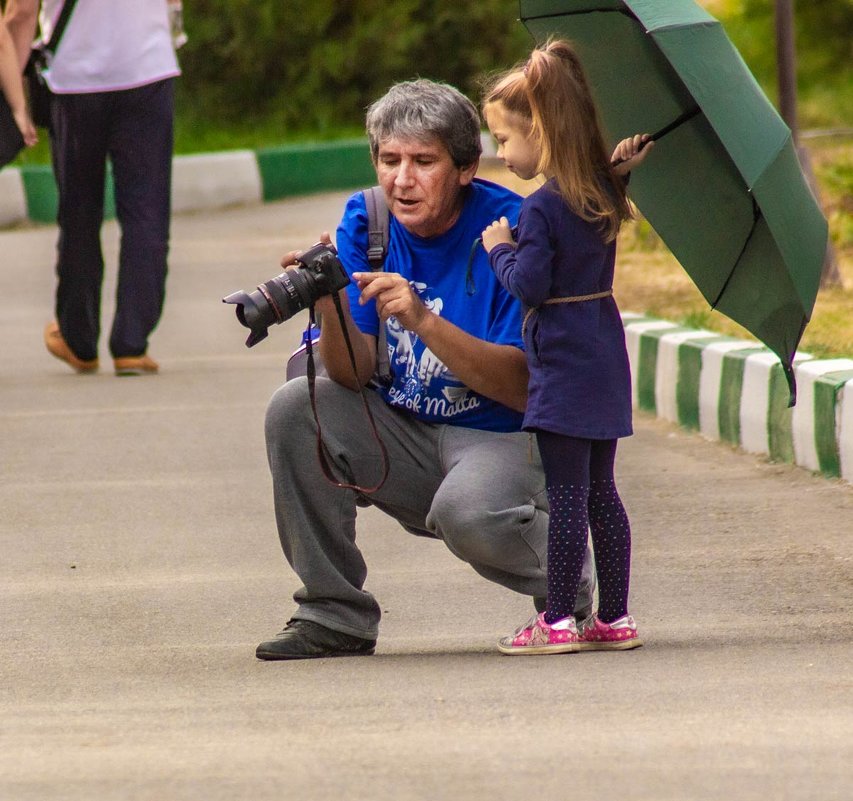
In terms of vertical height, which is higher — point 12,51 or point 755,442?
point 12,51

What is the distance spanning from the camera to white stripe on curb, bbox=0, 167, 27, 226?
13.6 m

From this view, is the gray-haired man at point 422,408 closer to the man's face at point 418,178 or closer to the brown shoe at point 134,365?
the man's face at point 418,178

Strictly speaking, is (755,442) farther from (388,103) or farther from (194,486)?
(388,103)

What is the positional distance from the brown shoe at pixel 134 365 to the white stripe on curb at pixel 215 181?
23.8ft

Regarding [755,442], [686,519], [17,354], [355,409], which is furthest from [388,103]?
[17,354]

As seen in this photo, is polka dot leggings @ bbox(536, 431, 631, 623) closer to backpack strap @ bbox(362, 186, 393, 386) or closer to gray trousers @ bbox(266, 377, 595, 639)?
gray trousers @ bbox(266, 377, 595, 639)

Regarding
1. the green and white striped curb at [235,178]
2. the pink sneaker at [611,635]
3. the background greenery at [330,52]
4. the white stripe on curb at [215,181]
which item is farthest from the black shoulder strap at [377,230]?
the background greenery at [330,52]

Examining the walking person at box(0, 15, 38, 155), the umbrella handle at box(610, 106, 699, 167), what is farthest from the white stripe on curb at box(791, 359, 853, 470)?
the walking person at box(0, 15, 38, 155)

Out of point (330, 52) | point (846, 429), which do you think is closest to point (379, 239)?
point (846, 429)

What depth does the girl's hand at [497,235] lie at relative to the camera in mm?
3988

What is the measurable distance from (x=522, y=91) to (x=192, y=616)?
4.59 feet

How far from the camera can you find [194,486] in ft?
19.6

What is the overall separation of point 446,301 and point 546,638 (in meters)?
0.69

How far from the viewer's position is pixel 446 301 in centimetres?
411
